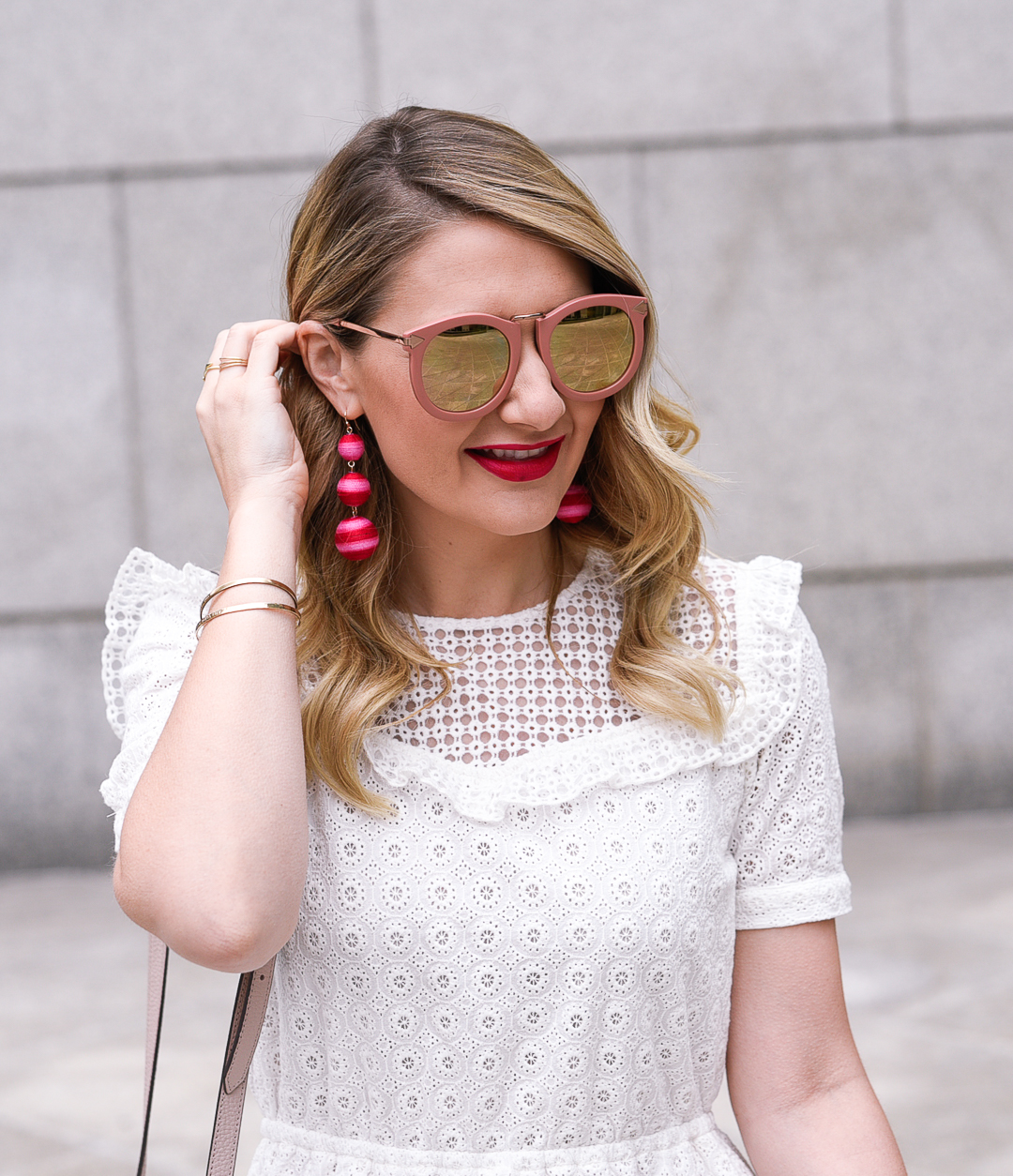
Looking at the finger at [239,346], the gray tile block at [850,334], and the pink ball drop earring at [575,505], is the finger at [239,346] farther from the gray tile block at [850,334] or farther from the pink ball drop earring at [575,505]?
the gray tile block at [850,334]

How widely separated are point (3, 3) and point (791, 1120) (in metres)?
5.57

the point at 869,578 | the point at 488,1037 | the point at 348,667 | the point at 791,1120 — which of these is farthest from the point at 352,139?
the point at 869,578

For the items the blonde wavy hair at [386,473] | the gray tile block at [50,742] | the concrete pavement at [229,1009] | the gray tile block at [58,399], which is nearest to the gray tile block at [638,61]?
the gray tile block at [58,399]

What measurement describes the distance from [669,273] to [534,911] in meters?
4.43

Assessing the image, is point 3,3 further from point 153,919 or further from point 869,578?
point 153,919

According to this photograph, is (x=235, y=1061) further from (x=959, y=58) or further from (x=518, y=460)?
(x=959, y=58)

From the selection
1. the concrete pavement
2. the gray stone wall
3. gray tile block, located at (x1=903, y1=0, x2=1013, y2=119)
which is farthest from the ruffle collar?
gray tile block, located at (x1=903, y1=0, x2=1013, y2=119)

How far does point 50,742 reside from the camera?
573cm

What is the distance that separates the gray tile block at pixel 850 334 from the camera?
559 centimetres

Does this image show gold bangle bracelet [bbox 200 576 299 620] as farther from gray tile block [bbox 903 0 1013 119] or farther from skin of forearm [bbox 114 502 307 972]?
gray tile block [bbox 903 0 1013 119]

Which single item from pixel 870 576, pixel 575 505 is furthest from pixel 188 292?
pixel 575 505

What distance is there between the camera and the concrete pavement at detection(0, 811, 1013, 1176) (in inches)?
138

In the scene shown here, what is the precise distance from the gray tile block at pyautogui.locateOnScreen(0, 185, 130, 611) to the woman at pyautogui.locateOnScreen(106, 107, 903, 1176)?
13.2 feet

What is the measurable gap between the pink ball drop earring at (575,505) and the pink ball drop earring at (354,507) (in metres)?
0.28
